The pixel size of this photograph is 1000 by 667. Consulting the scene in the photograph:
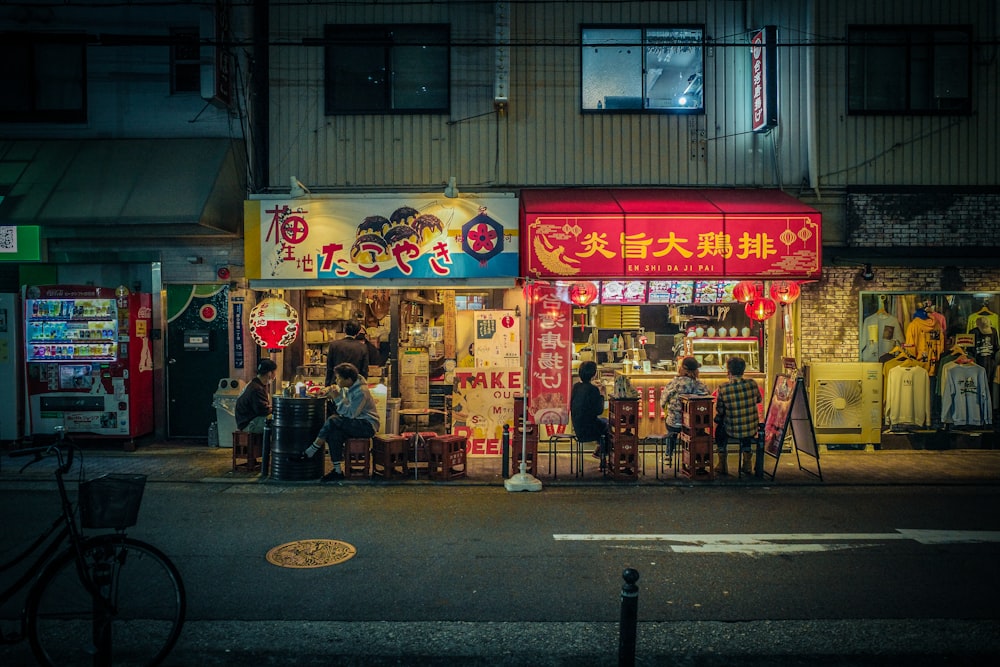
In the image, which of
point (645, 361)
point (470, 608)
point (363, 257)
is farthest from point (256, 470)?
point (645, 361)

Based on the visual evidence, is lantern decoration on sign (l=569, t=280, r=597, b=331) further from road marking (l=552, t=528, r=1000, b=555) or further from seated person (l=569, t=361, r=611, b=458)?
road marking (l=552, t=528, r=1000, b=555)

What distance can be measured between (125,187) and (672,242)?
31.1 ft

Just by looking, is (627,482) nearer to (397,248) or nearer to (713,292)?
(713,292)

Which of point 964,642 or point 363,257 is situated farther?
point 363,257

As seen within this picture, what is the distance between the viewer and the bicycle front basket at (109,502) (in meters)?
4.55

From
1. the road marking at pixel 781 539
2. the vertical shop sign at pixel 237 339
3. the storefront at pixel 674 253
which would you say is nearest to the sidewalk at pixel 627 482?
the vertical shop sign at pixel 237 339

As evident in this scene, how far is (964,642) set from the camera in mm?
5312

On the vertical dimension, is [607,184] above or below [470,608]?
above

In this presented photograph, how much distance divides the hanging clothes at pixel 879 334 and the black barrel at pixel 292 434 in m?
9.80

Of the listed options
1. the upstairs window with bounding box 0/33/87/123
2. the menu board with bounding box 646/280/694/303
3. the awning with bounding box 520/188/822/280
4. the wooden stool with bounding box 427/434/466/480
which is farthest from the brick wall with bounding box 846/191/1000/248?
the upstairs window with bounding box 0/33/87/123

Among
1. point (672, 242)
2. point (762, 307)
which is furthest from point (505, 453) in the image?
point (762, 307)

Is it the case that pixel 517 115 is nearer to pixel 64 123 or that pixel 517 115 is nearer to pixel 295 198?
pixel 295 198

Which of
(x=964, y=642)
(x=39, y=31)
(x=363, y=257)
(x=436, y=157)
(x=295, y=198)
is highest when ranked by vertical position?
(x=39, y=31)

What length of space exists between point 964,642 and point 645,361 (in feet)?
27.4
